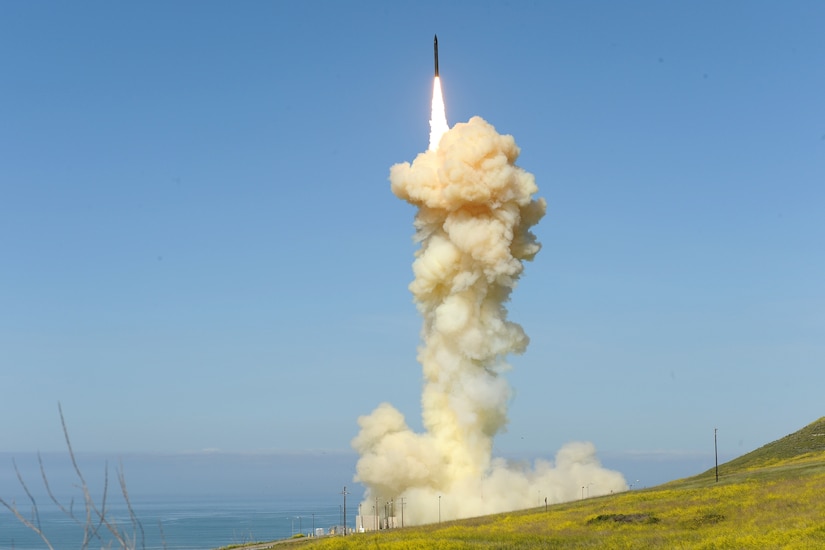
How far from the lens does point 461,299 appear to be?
90375 mm

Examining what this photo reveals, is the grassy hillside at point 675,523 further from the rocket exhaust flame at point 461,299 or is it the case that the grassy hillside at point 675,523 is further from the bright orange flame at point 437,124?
the bright orange flame at point 437,124

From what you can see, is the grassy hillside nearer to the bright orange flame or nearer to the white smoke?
the white smoke

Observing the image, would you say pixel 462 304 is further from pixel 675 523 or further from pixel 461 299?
pixel 675 523

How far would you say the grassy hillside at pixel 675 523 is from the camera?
47344mm

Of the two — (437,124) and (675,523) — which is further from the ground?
(437,124)

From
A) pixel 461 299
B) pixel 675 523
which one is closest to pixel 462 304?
pixel 461 299

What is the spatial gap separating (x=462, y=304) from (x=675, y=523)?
35.7 metres

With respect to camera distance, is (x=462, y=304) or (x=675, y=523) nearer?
(x=675, y=523)

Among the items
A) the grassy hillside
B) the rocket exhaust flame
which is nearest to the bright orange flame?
the rocket exhaust flame

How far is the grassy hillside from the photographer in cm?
4734

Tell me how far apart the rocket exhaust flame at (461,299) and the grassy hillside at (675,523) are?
45.1 ft

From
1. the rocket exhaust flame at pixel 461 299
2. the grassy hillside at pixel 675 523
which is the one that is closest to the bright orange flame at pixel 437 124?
the rocket exhaust flame at pixel 461 299

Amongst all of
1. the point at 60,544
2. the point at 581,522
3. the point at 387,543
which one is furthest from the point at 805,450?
the point at 60,544

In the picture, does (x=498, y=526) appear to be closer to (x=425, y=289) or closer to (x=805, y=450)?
(x=425, y=289)
